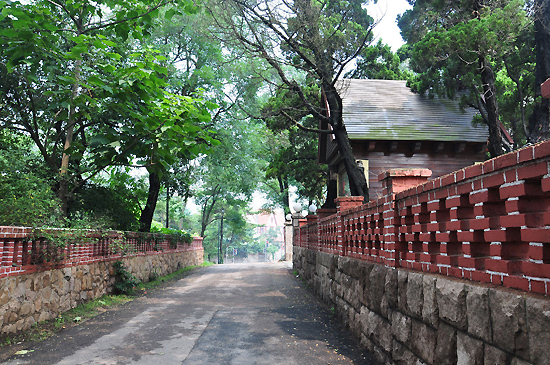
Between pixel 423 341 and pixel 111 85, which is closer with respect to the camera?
pixel 423 341

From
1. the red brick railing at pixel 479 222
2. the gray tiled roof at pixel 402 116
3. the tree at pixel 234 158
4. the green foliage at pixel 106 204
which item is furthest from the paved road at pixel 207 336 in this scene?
the tree at pixel 234 158

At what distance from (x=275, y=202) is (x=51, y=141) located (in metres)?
27.6

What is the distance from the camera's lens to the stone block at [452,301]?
327cm

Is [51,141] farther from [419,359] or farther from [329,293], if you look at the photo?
[419,359]

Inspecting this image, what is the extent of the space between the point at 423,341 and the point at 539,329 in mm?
1839

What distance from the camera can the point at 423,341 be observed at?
4070 millimetres

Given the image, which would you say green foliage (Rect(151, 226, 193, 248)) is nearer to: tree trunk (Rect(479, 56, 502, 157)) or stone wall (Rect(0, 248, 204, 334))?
stone wall (Rect(0, 248, 204, 334))

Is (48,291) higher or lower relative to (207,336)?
higher

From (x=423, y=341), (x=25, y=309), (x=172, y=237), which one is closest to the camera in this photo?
(x=423, y=341)

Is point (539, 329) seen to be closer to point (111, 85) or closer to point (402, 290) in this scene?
point (402, 290)

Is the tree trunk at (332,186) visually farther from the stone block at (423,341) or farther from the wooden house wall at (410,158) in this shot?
the stone block at (423,341)

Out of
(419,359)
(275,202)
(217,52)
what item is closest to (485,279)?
(419,359)

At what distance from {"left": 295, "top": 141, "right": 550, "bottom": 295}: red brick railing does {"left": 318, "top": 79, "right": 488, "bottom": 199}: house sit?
10.0m

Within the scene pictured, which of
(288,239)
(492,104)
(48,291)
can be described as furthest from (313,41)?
(288,239)
